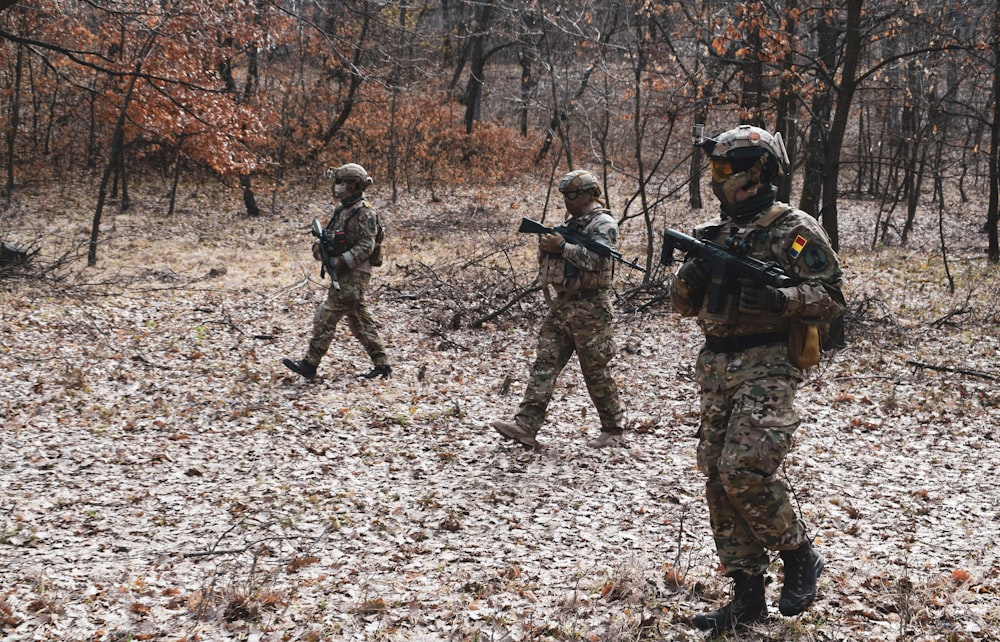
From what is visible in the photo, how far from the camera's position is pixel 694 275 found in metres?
3.65

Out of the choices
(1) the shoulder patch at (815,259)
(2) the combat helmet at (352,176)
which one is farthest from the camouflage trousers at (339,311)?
(1) the shoulder patch at (815,259)

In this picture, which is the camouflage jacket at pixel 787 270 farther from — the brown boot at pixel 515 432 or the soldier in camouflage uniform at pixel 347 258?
the soldier in camouflage uniform at pixel 347 258

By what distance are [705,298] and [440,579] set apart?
94.1 inches

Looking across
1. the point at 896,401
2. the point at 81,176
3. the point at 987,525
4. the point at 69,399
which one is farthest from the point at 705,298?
the point at 81,176

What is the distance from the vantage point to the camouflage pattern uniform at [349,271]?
8688 mm

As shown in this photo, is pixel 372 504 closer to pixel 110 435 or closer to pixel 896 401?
pixel 110 435

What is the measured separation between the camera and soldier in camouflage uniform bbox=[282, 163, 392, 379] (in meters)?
8.66

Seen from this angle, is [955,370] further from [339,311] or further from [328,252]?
[328,252]

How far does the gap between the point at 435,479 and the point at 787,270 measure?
3.78 m

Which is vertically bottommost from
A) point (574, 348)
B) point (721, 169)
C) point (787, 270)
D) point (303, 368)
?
point (303, 368)

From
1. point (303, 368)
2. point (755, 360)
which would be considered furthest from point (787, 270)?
point (303, 368)

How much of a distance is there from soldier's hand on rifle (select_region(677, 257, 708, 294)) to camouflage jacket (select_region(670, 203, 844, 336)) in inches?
1.2

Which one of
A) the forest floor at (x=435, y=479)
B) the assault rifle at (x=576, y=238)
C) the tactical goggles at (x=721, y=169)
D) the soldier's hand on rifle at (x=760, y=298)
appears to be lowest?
the forest floor at (x=435, y=479)

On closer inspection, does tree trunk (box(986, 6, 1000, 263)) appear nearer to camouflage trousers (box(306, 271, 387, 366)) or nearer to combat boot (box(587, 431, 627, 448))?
combat boot (box(587, 431, 627, 448))
